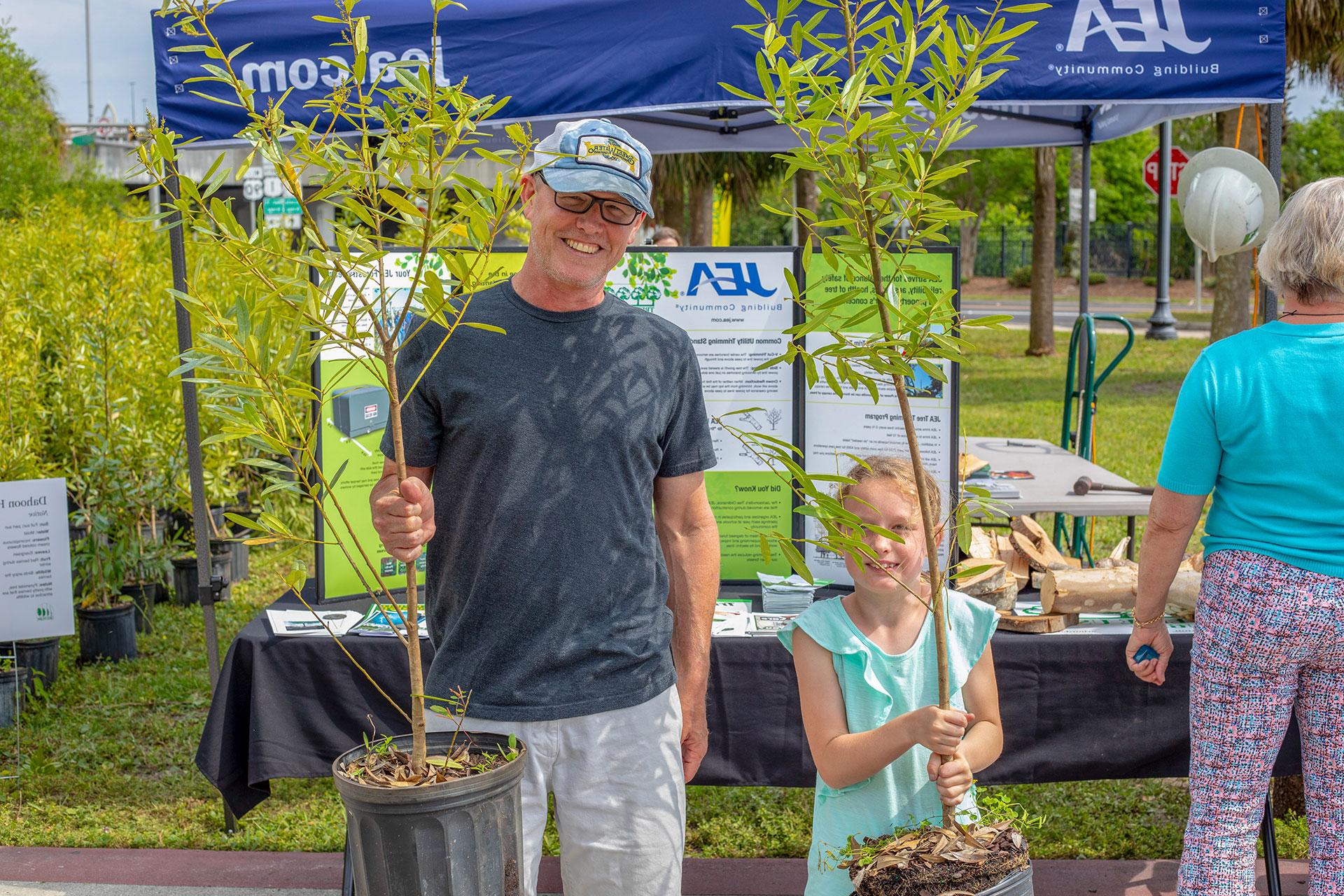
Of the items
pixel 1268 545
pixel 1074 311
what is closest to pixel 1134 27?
pixel 1268 545

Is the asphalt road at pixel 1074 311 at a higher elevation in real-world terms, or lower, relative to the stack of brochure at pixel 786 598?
higher

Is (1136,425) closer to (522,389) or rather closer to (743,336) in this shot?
(743,336)

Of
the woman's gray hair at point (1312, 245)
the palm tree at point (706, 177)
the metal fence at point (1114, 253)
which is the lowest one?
the woman's gray hair at point (1312, 245)

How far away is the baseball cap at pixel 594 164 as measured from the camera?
75.5 inches

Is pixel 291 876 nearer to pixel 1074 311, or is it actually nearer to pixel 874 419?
pixel 874 419

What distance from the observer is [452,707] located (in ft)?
6.68

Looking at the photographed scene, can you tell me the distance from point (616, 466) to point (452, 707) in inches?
19.0

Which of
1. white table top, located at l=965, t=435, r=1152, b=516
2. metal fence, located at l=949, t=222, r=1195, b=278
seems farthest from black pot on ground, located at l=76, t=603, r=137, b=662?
metal fence, located at l=949, t=222, r=1195, b=278

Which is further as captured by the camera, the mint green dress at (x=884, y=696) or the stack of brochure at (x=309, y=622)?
the stack of brochure at (x=309, y=622)

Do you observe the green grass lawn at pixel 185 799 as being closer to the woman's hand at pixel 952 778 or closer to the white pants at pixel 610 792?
the white pants at pixel 610 792

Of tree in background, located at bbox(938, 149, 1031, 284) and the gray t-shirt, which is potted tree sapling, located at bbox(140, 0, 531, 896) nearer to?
the gray t-shirt

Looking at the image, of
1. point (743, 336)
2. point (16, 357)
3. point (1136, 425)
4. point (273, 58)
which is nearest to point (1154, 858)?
point (743, 336)

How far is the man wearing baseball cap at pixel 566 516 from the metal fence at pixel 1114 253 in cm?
3885

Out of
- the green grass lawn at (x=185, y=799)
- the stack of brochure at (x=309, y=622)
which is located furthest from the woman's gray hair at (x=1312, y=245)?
the stack of brochure at (x=309, y=622)
